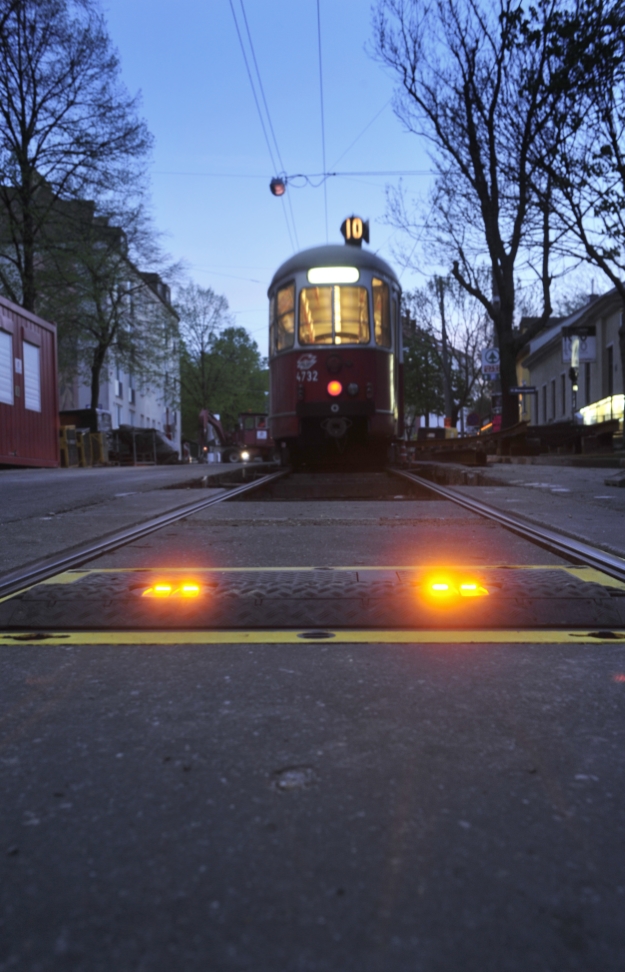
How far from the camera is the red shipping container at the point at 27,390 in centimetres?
1717

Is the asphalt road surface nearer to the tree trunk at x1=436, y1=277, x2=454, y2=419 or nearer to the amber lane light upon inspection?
the amber lane light

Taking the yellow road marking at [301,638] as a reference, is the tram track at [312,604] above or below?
above

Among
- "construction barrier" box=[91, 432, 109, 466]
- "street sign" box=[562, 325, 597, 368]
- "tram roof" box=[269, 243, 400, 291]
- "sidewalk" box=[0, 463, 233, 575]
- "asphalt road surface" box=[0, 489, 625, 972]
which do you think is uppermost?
"street sign" box=[562, 325, 597, 368]

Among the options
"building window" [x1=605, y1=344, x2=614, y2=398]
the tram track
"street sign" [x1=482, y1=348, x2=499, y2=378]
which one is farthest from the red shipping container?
"building window" [x1=605, y1=344, x2=614, y2=398]

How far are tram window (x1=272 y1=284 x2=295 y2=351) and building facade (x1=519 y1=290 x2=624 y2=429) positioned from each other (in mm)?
16874

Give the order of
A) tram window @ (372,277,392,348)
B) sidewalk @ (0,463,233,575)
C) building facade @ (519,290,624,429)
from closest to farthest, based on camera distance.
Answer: sidewalk @ (0,463,233,575) < tram window @ (372,277,392,348) < building facade @ (519,290,624,429)

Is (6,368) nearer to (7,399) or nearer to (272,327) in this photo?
(7,399)

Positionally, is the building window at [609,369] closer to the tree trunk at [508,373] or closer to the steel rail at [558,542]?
the tree trunk at [508,373]

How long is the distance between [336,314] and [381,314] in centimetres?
74

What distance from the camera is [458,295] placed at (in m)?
41.2

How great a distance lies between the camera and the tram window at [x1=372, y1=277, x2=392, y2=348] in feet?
41.7

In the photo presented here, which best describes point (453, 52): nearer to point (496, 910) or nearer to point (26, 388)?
point (26, 388)

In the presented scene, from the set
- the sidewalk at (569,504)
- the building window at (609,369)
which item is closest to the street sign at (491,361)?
the building window at (609,369)

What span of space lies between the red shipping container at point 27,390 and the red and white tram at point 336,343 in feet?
22.9
